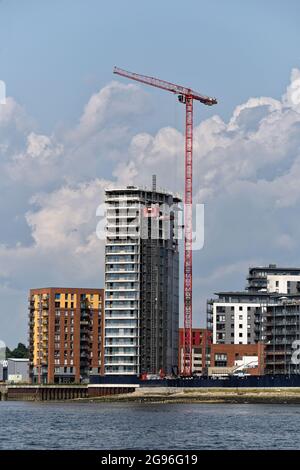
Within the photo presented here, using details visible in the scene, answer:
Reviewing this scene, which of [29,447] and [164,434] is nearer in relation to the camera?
[29,447]

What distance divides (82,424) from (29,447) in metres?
46.6
